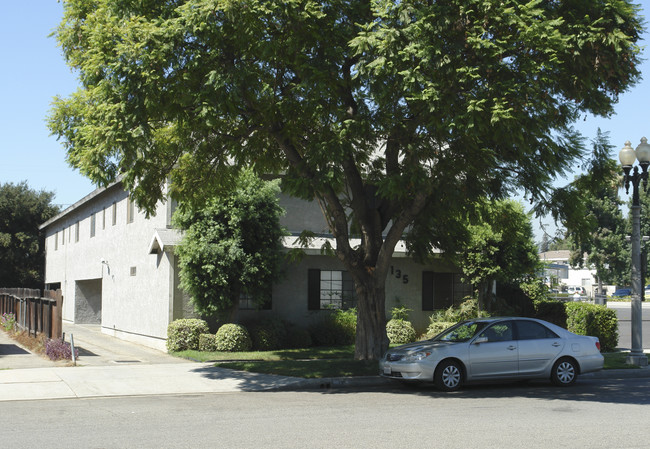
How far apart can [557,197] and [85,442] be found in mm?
11230

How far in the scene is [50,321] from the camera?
18.5 metres

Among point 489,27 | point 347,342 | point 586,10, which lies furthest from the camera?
point 347,342

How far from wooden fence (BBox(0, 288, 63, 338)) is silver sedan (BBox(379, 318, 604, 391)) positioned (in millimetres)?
9493

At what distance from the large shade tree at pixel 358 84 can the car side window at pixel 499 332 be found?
2587 millimetres

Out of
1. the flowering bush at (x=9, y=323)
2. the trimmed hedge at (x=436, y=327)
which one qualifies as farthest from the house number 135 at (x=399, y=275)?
the flowering bush at (x=9, y=323)

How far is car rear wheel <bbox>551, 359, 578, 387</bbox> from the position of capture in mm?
13328

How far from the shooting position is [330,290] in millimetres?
22250

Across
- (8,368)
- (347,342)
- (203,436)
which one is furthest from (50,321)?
(203,436)

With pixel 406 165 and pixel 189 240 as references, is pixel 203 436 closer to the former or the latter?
pixel 406 165

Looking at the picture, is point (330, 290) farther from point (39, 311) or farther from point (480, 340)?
point (480, 340)

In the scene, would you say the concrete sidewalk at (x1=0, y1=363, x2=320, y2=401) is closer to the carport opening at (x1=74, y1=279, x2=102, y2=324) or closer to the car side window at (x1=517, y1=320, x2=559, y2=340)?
the car side window at (x1=517, y1=320, x2=559, y2=340)

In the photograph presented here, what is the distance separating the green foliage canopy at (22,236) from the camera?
44.2m

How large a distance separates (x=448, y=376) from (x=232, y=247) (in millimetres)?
8317

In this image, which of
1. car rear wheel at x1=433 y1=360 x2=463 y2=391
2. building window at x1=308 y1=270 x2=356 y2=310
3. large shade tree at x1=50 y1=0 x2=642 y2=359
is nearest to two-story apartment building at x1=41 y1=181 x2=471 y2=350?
building window at x1=308 y1=270 x2=356 y2=310
